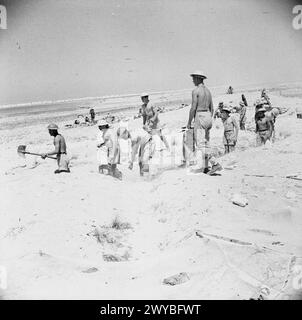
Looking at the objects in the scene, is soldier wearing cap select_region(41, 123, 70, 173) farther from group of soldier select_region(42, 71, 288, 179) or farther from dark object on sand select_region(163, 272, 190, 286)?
dark object on sand select_region(163, 272, 190, 286)

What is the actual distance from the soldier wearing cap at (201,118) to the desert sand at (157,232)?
0.36 m

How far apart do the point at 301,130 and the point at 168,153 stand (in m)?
3.82

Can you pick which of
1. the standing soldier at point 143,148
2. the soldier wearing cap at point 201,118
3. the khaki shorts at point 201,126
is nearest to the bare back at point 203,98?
the soldier wearing cap at point 201,118

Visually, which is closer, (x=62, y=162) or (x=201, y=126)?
(x=201, y=126)

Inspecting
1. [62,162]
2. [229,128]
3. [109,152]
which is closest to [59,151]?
[62,162]

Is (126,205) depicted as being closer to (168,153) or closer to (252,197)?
(252,197)

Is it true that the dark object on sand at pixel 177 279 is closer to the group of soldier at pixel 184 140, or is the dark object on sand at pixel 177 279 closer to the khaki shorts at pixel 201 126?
the group of soldier at pixel 184 140

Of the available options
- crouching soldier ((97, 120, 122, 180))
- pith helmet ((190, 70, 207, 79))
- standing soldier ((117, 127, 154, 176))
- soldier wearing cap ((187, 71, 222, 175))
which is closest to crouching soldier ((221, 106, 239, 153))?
soldier wearing cap ((187, 71, 222, 175))

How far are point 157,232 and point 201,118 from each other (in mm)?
2531

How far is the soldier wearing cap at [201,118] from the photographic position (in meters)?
7.60

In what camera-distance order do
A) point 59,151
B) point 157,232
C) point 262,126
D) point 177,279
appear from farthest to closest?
point 262,126, point 59,151, point 157,232, point 177,279

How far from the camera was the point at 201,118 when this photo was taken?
7809mm

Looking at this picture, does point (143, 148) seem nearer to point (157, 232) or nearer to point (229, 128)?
point (229, 128)

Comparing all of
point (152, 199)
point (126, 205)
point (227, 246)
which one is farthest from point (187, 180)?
point (227, 246)
